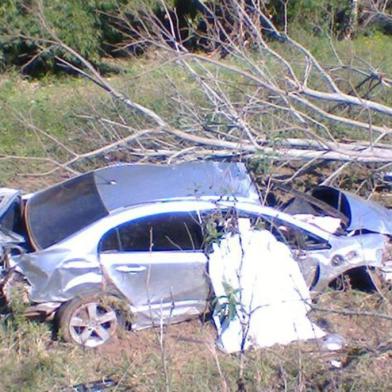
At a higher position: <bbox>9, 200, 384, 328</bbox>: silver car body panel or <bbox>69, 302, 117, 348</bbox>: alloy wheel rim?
<bbox>9, 200, 384, 328</bbox>: silver car body panel

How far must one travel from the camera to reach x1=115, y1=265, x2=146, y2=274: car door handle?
9.66 m

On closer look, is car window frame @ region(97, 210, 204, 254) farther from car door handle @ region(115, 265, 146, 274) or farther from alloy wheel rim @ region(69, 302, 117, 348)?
alloy wheel rim @ region(69, 302, 117, 348)

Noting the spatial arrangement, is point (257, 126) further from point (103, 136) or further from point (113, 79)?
point (113, 79)

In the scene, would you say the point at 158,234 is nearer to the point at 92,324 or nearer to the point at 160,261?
the point at 160,261

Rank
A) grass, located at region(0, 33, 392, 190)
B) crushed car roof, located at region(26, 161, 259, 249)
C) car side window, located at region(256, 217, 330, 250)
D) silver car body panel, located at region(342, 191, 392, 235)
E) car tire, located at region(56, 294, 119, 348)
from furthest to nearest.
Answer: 1. grass, located at region(0, 33, 392, 190)
2. silver car body panel, located at region(342, 191, 392, 235)
3. car side window, located at region(256, 217, 330, 250)
4. crushed car roof, located at region(26, 161, 259, 249)
5. car tire, located at region(56, 294, 119, 348)

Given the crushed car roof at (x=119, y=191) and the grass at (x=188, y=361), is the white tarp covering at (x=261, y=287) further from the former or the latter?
the crushed car roof at (x=119, y=191)

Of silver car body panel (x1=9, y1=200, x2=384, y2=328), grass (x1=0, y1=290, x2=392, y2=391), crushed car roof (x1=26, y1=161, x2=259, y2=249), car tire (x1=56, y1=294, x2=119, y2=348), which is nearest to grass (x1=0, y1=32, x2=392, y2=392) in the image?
grass (x1=0, y1=290, x2=392, y2=391)

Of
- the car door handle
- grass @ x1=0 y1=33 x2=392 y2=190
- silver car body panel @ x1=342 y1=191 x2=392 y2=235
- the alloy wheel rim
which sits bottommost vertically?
grass @ x1=0 y1=33 x2=392 y2=190

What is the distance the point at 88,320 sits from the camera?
9547mm

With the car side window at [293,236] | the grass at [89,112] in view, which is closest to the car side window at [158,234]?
the car side window at [293,236]

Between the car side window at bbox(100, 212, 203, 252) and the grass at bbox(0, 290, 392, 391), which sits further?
the car side window at bbox(100, 212, 203, 252)

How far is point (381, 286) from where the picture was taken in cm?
1048

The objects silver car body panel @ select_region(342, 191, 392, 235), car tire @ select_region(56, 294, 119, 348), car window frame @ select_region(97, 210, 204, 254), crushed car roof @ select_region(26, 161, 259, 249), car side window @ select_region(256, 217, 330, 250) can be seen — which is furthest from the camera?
silver car body panel @ select_region(342, 191, 392, 235)

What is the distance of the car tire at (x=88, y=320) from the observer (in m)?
9.47
